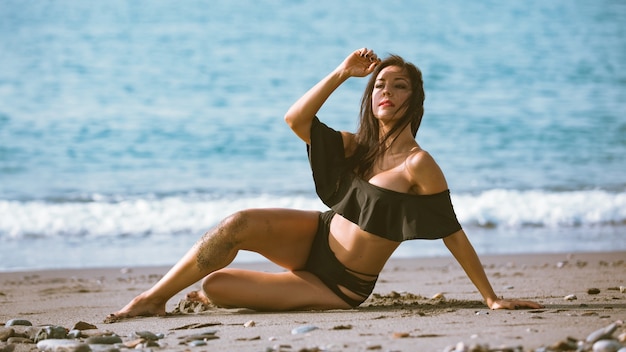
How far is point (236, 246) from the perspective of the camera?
501 cm

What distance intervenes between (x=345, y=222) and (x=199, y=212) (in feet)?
19.5

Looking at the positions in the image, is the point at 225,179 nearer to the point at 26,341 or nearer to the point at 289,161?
the point at 289,161

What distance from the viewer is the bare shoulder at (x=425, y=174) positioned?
468 centimetres

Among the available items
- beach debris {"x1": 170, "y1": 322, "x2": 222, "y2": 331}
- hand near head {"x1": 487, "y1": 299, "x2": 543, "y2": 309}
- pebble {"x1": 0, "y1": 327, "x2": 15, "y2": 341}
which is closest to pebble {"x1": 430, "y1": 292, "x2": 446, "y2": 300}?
hand near head {"x1": 487, "y1": 299, "x2": 543, "y2": 309}

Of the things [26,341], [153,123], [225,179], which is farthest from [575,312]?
[153,123]

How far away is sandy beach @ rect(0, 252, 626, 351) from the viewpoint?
4.03 m

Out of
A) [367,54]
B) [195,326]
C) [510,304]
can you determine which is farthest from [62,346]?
[510,304]

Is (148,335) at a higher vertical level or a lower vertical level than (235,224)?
lower

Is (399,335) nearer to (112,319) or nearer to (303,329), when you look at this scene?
(303,329)

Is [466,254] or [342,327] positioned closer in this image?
[342,327]

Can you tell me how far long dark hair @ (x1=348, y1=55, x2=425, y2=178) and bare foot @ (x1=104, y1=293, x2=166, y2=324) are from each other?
4.55 feet

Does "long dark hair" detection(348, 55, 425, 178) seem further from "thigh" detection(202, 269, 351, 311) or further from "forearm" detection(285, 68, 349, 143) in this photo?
"thigh" detection(202, 269, 351, 311)

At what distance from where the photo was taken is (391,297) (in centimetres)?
580

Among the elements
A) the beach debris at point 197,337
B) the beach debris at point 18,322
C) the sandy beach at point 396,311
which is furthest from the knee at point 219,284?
the beach debris at point 18,322
